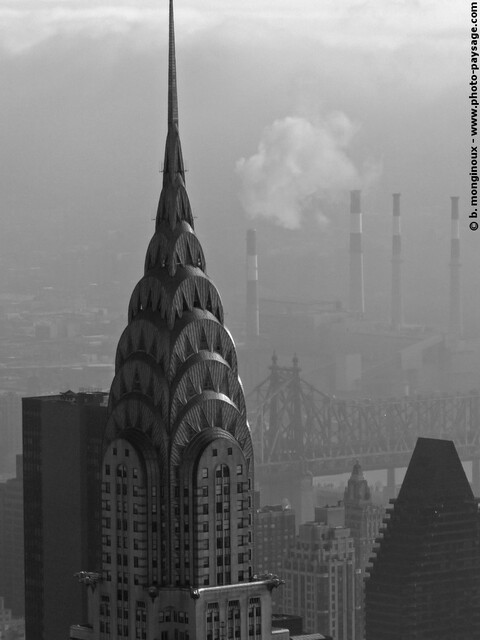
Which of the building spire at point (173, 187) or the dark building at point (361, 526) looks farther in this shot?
the dark building at point (361, 526)

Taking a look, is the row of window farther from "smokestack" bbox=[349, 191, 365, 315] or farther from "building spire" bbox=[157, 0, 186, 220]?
"smokestack" bbox=[349, 191, 365, 315]

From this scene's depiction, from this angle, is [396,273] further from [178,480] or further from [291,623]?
[178,480]

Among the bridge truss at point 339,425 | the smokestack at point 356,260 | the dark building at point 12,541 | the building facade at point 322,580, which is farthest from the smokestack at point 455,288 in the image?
the dark building at point 12,541

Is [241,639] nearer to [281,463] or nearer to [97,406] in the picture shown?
[97,406]

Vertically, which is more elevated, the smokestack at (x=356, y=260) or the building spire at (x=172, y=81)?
the smokestack at (x=356, y=260)

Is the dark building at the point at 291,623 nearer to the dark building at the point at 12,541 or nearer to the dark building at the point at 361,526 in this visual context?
the dark building at the point at 12,541

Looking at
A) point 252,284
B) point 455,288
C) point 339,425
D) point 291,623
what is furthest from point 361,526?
point 291,623
